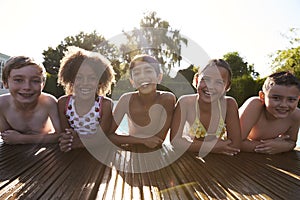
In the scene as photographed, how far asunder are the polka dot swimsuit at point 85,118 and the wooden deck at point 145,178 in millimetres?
530

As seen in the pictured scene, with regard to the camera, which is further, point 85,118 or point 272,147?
point 85,118

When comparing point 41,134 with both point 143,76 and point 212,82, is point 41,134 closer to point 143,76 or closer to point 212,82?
point 143,76

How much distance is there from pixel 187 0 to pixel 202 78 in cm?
521

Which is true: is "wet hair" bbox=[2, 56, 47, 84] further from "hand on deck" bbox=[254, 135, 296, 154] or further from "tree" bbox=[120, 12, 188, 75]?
"tree" bbox=[120, 12, 188, 75]

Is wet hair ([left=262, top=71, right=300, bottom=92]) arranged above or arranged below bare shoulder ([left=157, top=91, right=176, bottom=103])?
above

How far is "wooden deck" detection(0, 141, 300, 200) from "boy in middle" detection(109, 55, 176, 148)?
43 centimetres

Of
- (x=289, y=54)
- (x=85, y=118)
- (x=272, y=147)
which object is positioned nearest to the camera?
(x=272, y=147)

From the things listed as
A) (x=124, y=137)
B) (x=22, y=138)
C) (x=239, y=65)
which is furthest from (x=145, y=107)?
(x=239, y=65)

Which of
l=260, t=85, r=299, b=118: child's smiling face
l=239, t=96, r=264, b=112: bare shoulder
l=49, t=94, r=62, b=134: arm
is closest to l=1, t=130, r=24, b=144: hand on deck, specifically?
l=49, t=94, r=62, b=134: arm

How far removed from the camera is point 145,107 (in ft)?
6.93

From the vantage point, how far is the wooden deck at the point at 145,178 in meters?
0.94

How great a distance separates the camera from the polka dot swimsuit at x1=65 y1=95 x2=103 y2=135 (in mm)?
2070

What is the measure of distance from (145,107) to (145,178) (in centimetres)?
104

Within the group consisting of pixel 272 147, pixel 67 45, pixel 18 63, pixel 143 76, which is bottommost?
pixel 272 147
